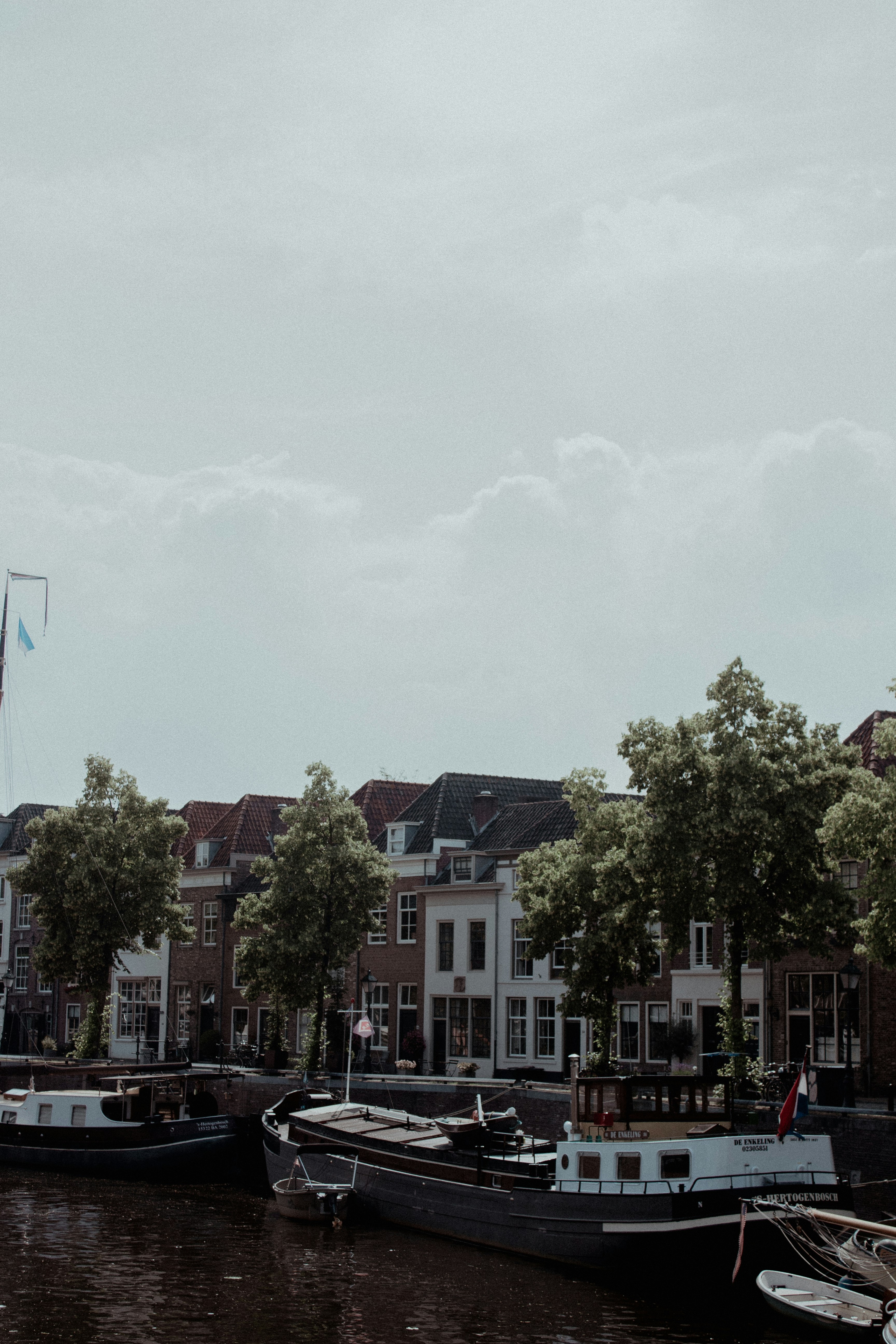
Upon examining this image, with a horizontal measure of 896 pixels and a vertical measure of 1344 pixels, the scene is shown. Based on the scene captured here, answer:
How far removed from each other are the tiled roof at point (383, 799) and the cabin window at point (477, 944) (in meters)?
8.82

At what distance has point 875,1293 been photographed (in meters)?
23.5

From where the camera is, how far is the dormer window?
71.8 metres

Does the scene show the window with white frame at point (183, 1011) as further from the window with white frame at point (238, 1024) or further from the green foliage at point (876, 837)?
the green foliage at point (876, 837)

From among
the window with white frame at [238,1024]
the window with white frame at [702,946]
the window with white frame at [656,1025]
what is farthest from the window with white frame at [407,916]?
the window with white frame at [702,946]

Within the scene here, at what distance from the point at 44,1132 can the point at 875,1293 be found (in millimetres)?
28260

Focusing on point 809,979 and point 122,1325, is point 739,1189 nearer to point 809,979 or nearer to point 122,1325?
point 122,1325

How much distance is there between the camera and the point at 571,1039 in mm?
53469

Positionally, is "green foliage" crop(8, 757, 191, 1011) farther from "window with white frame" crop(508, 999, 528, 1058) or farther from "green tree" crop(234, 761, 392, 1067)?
"window with white frame" crop(508, 999, 528, 1058)

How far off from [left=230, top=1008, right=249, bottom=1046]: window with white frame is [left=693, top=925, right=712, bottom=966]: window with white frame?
2566 centimetres

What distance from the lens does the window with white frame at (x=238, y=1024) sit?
220 ft

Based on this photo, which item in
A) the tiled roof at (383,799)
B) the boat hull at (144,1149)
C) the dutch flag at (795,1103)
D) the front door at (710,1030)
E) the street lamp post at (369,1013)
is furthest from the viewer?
the tiled roof at (383,799)

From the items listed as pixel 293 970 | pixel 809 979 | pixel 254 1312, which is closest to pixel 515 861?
pixel 293 970

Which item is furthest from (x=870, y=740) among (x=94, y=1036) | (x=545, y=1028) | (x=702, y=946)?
(x=94, y=1036)

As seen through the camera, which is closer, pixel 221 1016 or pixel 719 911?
pixel 719 911
